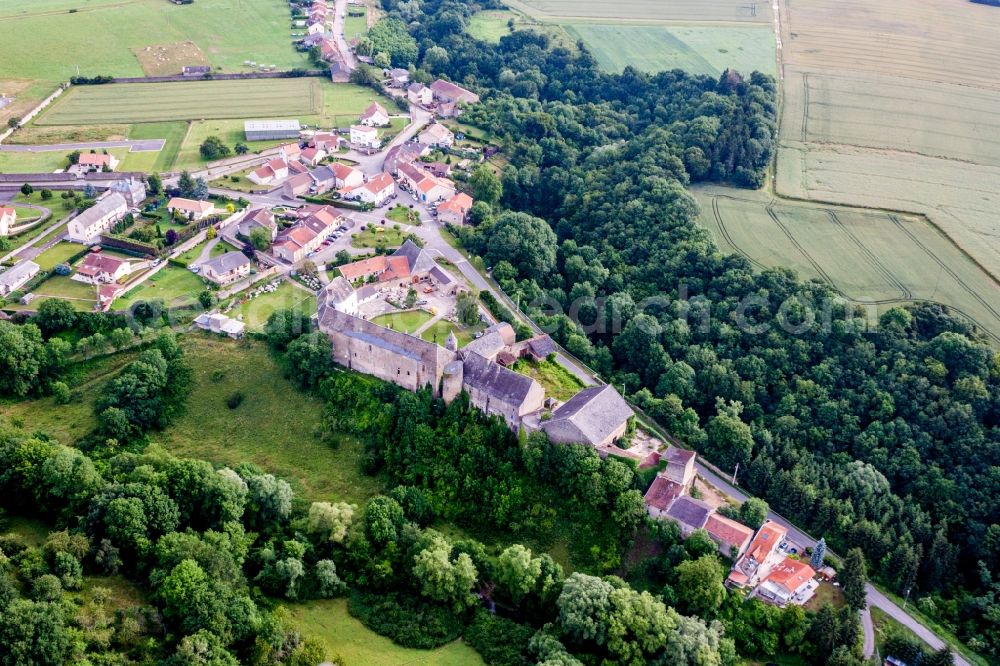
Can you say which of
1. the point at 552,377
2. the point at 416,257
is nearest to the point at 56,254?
the point at 416,257

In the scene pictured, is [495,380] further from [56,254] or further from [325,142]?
[325,142]

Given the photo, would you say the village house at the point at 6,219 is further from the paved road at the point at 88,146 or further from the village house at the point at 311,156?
the village house at the point at 311,156

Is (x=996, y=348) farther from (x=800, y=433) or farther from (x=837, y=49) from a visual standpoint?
(x=837, y=49)

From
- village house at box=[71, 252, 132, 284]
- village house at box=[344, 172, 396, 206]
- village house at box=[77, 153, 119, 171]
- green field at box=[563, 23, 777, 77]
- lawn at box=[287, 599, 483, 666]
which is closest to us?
lawn at box=[287, 599, 483, 666]

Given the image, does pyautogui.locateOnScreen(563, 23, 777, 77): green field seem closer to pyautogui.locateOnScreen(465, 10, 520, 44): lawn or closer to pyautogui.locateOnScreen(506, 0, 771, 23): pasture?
pyautogui.locateOnScreen(506, 0, 771, 23): pasture

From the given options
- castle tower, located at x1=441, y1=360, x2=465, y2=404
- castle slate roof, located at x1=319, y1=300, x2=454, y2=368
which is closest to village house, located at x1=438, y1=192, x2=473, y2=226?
castle slate roof, located at x1=319, y1=300, x2=454, y2=368

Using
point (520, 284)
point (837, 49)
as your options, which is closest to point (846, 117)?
point (837, 49)
